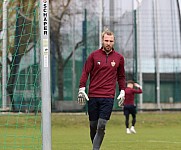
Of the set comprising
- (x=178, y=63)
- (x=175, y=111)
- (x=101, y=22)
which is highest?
(x=101, y=22)

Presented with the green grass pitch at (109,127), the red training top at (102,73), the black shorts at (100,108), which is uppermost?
the red training top at (102,73)

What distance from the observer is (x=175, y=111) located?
88.1 ft

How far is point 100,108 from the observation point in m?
8.92

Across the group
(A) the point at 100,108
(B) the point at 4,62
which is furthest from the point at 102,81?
(B) the point at 4,62

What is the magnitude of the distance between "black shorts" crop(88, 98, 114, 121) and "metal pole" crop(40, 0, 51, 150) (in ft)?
4.10

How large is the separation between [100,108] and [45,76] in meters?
1.38

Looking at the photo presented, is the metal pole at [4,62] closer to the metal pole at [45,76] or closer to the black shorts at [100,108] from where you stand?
the black shorts at [100,108]

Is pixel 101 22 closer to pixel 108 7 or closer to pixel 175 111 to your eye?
pixel 108 7

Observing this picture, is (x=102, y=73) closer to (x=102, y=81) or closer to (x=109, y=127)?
(x=102, y=81)

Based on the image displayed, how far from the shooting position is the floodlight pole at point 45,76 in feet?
25.6

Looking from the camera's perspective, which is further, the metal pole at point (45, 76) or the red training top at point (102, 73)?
the red training top at point (102, 73)

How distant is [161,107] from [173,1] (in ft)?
17.7

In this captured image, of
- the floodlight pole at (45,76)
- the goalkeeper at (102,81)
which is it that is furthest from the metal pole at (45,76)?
the goalkeeper at (102,81)

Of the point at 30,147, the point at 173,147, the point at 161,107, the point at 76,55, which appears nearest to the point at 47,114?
the point at 30,147
